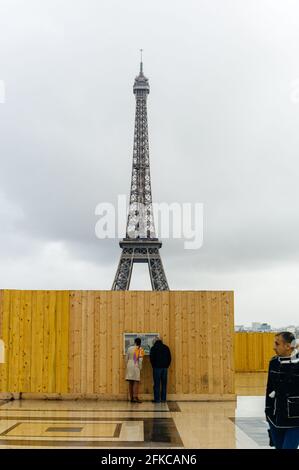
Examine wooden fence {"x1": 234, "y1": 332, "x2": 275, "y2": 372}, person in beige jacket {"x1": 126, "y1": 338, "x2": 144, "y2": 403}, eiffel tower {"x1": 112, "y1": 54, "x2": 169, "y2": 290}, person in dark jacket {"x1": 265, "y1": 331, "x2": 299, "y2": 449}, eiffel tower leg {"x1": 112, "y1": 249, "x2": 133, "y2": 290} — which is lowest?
wooden fence {"x1": 234, "y1": 332, "x2": 275, "y2": 372}

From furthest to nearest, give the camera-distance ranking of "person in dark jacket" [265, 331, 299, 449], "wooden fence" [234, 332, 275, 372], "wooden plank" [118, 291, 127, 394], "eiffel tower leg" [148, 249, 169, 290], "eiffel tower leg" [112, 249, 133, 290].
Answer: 1. "eiffel tower leg" [148, 249, 169, 290]
2. "eiffel tower leg" [112, 249, 133, 290]
3. "wooden fence" [234, 332, 275, 372]
4. "wooden plank" [118, 291, 127, 394]
5. "person in dark jacket" [265, 331, 299, 449]

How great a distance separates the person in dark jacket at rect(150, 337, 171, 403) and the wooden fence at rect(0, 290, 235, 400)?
1.53ft

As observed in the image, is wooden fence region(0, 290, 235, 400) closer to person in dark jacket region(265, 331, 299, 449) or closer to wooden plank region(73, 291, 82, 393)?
wooden plank region(73, 291, 82, 393)

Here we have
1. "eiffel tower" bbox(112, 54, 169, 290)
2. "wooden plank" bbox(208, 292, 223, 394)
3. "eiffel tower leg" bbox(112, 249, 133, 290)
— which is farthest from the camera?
"eiffel tower" bbox(112, 54, 169, 290)

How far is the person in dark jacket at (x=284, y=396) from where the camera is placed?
5.13m

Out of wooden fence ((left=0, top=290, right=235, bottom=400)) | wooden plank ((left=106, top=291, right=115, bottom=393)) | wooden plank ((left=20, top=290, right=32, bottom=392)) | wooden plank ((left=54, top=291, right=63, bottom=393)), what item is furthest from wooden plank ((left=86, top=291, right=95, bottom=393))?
wooden plank ((left=20, top=290, right=32, bottom=392))

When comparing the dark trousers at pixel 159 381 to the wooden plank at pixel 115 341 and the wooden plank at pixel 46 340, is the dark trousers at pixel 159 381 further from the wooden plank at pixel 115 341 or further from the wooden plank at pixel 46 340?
the wooden plank at pixel 46 340

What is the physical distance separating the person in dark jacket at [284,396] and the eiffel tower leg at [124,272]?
Answer: 4111 cm

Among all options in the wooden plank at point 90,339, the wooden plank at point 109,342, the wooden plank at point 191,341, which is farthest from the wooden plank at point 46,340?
the wooden plank at point 191,341

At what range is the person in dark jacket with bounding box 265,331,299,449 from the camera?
5129mm

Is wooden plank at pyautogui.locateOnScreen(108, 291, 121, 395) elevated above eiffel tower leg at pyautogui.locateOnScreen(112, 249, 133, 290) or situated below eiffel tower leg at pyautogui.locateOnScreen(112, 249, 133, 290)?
below

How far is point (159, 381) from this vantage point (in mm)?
12914

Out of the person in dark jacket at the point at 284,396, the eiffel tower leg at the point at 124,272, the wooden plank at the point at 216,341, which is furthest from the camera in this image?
the eiffel tower leg at the point at 124,272

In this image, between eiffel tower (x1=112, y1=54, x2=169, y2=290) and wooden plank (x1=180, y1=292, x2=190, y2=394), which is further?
eiffel tower (x1=112, y1=54, x2=169, y2=290)
